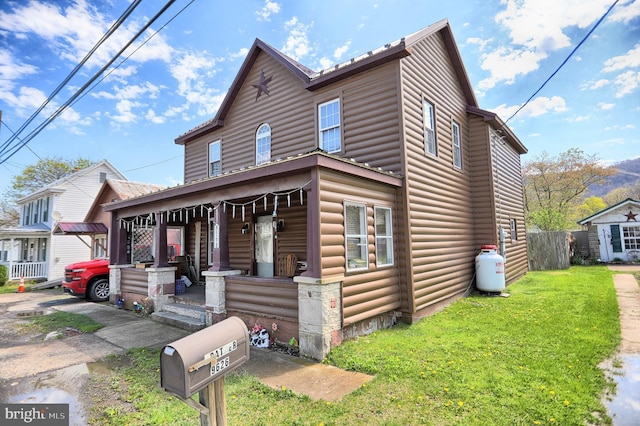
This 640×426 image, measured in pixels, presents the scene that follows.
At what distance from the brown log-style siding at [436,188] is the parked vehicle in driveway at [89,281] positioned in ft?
36.8

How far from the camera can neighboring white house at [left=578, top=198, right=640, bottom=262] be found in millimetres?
19094

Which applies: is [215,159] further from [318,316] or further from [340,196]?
[318,316]

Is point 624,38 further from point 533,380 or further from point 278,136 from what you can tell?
point 278,136

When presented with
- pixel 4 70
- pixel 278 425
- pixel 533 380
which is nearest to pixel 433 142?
pixel 533 380

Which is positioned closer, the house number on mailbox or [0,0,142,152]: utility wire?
the house number on mailbox

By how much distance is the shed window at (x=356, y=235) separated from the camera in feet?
21.1

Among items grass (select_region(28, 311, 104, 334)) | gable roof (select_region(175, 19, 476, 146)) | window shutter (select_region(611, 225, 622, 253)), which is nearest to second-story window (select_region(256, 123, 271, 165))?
gable roof (select_region(175, 19, 476, 146))

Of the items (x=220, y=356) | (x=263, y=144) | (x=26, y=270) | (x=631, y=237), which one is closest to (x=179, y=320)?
(x=263, y=144)

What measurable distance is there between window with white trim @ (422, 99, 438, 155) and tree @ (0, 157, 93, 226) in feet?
114

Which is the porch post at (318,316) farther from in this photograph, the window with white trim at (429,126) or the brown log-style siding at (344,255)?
the window with white trim at (429,126)

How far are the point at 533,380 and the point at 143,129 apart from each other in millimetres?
25264

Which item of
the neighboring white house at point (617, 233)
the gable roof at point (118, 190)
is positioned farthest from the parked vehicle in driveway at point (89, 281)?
the neighboring white house at point (617, 233)

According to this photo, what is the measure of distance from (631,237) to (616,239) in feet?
2.30

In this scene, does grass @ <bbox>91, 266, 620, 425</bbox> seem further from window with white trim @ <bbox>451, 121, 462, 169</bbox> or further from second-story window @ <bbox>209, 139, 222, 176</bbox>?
second-story window @ <bbox>209, 139, 222, 176</bbox>
